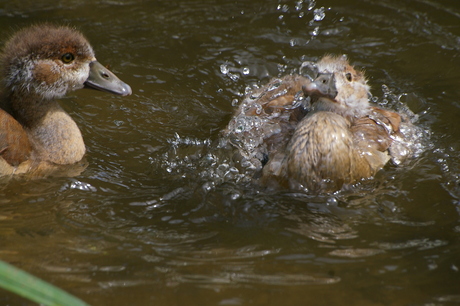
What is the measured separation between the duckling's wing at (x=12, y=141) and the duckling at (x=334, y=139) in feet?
6.70

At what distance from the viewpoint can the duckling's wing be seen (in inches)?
167

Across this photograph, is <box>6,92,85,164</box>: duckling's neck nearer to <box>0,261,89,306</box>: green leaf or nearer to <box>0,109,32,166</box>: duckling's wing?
<box>0,109,32,166</box>: duckling's wing

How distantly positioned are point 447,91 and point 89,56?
12.3ft

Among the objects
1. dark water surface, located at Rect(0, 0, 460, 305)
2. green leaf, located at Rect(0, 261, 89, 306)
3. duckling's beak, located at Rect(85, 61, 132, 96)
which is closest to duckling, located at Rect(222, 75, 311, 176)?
dark water surface, located at Rect(0, 0, 460, 305)

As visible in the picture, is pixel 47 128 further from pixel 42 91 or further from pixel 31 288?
pixel 31 288

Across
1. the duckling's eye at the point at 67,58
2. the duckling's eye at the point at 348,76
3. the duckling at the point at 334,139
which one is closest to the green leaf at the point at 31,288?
the duckling at the point at 334,139

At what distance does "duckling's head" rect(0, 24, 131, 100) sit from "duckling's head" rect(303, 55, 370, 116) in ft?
5.56

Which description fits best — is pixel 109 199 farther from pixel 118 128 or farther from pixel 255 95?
pixel 255 95

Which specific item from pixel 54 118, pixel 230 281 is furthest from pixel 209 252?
pixel 54 118

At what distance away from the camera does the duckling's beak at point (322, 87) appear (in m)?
4.17

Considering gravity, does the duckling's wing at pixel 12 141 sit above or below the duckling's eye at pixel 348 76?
below

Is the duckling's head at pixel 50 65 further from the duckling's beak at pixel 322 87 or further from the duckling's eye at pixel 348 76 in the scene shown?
the duckling's eye at pixel 348 76

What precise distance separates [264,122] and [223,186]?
96cm

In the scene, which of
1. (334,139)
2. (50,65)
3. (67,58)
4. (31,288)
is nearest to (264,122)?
(334,139)
